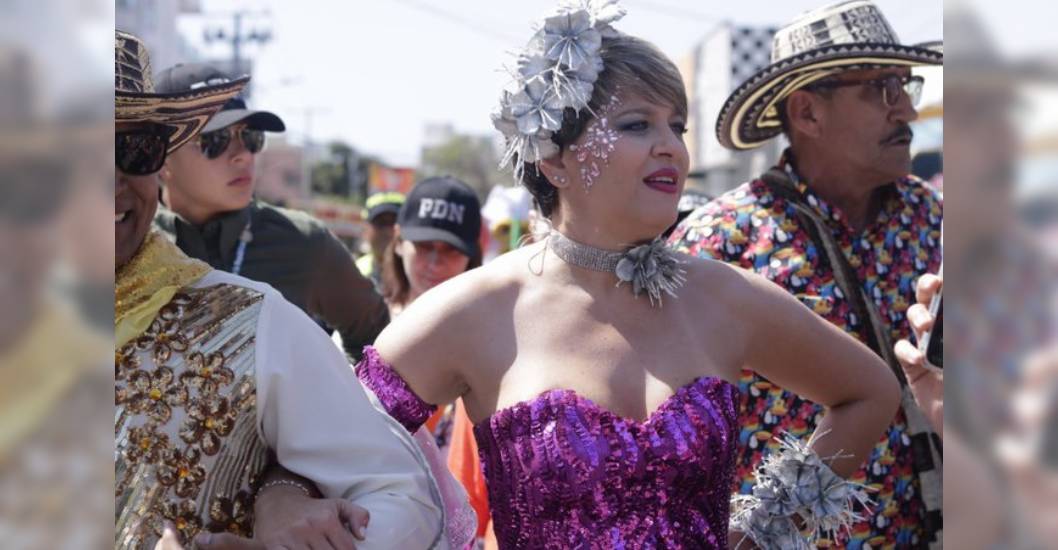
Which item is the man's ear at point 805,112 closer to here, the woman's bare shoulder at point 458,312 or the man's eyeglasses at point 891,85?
the man's eyeglasses at point 891,85

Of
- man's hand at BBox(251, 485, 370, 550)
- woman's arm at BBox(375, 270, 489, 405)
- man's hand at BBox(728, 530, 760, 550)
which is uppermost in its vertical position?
woman's arm at BBox(375, 270, 489, 405)

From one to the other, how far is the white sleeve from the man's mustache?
2164mm

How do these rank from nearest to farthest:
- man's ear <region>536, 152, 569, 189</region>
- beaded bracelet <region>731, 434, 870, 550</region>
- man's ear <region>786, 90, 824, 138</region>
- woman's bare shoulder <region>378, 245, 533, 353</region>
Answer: woman's bare shoulder <region>378, 245, 533, 353</region> → man's ear <region>536, 152, 569, 189</region> → beaded bracelet <region>731, 434, 870, 550</region> → man's ear <region>786, 90, 824, 138</region>

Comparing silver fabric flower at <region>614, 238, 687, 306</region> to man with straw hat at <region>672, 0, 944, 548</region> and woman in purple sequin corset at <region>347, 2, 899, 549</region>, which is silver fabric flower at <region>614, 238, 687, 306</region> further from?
man with straw hat at <region>672, 0, 944, 548</region>

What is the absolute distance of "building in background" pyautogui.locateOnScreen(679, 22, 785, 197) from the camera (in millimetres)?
9047

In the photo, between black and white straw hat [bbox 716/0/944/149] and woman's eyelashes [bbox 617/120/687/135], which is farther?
black and white straw hat [bbox 716/0/944/149]

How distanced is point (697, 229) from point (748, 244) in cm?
16

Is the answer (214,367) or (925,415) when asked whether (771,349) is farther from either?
(214,367)

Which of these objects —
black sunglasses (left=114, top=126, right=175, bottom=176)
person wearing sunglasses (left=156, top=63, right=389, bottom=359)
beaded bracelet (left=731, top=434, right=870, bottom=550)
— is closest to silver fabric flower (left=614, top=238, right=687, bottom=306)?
beaded bracelet (left=731, top=434, right=870, bottom=550)

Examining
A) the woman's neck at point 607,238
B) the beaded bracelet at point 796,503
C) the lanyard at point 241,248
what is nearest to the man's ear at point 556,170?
the woman's neck at point 607,238

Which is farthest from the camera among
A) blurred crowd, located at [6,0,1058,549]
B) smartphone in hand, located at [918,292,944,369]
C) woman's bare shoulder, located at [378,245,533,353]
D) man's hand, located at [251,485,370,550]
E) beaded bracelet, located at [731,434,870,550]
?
smartphone in hand, located at [918,292,944,369]

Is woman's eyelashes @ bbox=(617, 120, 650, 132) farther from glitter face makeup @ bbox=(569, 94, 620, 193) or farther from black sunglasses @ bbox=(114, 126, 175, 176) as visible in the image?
black sunglasses @ bbox=(114, 126, 175, 176)

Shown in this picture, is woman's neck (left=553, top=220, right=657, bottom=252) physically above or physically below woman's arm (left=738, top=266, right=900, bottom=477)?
above

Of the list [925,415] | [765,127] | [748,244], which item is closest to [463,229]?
[765,127]
